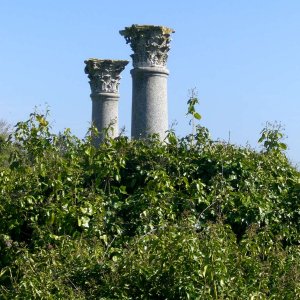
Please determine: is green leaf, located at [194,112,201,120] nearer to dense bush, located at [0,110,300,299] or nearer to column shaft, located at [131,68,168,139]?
dense bush, located at [0,110,300,299]

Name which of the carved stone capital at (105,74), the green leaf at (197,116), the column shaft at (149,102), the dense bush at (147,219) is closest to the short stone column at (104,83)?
the carved stone capital at (105,74)

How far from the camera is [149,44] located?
16.3 meters

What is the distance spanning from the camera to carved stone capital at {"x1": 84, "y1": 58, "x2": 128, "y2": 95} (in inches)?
798

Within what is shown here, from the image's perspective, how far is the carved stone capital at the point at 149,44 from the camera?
16141 mm

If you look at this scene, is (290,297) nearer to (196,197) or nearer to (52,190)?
(196,197)

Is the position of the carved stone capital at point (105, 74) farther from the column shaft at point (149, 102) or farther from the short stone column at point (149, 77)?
the column shaft at point (149, 102)

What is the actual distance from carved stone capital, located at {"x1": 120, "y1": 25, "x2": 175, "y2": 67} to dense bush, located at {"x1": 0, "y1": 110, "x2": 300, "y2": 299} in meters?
6.49

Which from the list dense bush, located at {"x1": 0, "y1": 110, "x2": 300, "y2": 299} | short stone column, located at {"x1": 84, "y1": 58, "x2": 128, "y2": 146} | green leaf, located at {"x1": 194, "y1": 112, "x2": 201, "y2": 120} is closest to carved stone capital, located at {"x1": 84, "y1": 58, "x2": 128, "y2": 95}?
short stone column, located at {"x1": 84, "y1": 58, "x2": 128, "y2": 146}

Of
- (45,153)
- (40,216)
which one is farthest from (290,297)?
(45,153)

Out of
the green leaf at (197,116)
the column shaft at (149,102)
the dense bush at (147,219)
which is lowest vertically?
the dense bush at (147,219)

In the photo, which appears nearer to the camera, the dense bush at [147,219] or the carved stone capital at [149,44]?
the dense bush at [147,219]

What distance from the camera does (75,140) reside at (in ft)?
30.7

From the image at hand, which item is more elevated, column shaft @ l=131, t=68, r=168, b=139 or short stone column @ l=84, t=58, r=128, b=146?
short stone column @ l=84, t=58, r=128, b=146

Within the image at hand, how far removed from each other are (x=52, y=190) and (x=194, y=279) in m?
2.58
